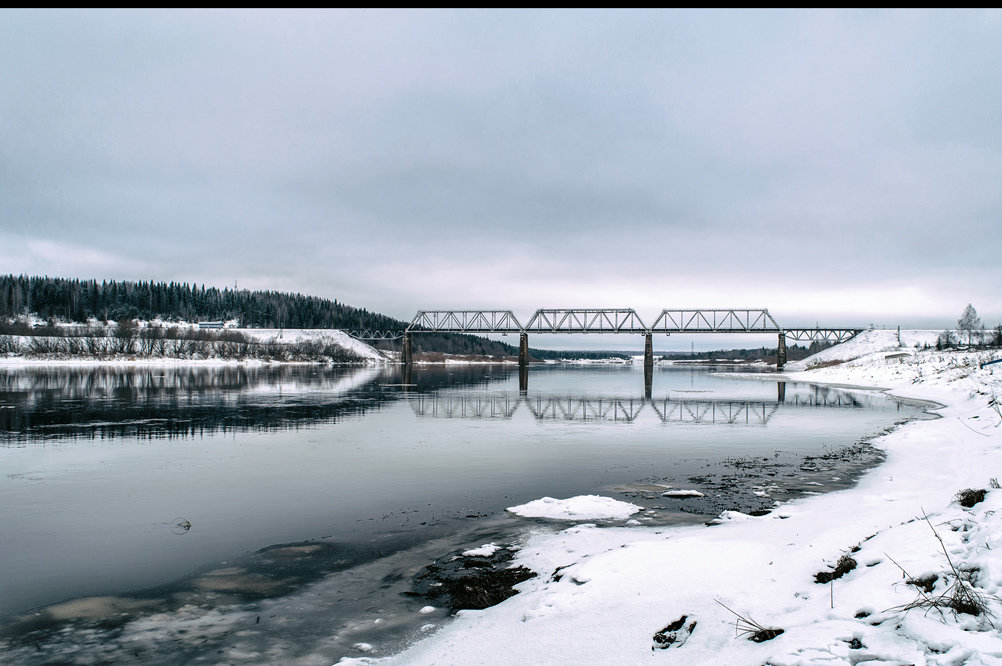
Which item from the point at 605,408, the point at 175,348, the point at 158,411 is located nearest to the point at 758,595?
the point at 605,408

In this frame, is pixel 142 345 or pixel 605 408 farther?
pixel 142 345

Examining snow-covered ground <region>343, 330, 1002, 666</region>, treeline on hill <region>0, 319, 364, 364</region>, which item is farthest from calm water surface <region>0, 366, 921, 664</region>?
treeline on hill <region>0, 319, 364, 364</region>

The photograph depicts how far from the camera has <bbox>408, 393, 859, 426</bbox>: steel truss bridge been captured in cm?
3372

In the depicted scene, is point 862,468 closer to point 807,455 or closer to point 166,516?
point 807,455

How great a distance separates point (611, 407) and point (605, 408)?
86cm

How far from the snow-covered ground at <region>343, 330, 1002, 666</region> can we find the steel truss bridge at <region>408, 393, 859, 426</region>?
75.1ft

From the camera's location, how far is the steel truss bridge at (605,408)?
33.7m

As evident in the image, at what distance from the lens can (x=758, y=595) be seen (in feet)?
21.5

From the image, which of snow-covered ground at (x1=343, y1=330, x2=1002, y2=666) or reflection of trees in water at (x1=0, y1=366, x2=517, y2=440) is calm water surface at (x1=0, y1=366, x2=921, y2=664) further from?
snow-covered ground at (x1=343, y1=330, x2=1002, y2=666)

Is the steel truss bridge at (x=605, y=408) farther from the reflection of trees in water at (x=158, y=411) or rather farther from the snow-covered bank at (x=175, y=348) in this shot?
the snow-covered bank at (x=175, y=348)

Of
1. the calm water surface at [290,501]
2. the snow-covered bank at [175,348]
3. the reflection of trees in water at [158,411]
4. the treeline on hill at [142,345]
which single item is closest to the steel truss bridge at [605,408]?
the calm water surface at [290,501]

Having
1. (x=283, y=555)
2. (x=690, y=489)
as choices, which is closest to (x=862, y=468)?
(x=690, y=489)

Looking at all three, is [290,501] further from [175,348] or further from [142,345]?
[175,348]

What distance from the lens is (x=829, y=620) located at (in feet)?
17.8
